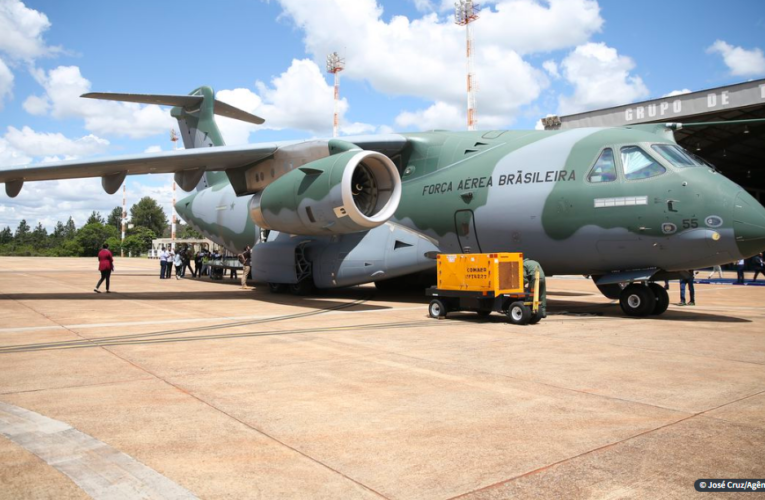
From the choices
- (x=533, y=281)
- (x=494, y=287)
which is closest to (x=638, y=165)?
(x=533, y=281)

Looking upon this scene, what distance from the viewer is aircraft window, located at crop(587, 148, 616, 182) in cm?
1020

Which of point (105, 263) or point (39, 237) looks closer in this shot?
point (105, 263)

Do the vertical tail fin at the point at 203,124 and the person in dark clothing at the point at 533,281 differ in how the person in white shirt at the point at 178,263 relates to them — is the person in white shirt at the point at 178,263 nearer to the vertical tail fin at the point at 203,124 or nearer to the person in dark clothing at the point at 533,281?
the vertical tail fin at the point at 203,124

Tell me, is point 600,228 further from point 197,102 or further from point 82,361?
point 197,102

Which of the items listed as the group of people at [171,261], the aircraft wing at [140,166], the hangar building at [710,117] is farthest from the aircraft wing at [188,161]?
the hangar building at [710,117]

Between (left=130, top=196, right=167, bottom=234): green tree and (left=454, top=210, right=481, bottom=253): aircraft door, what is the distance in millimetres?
119627

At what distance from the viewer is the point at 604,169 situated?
10.3 meters

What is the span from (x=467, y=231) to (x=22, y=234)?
157 metres

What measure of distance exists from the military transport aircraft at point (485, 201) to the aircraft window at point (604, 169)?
0.02m

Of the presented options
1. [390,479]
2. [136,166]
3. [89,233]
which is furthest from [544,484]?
[89,233]

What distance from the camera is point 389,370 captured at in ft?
19.1

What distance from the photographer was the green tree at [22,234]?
416 feet

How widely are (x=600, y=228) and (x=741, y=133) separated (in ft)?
88.5

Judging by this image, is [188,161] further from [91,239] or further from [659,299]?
[91,239]
